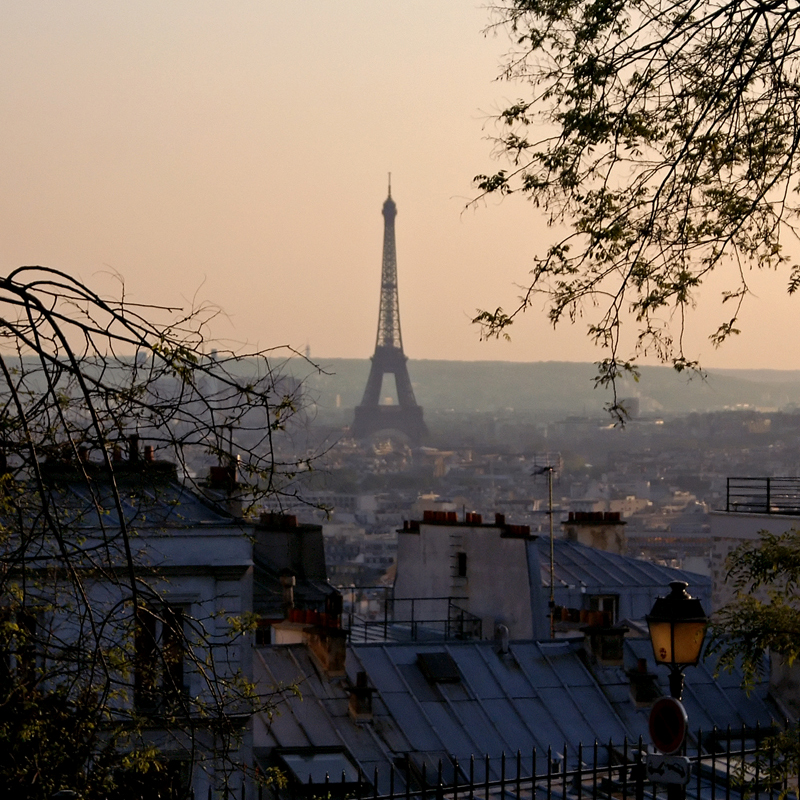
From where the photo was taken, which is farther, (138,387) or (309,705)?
(309,705)

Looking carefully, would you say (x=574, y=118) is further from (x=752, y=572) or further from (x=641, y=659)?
(x=641, y=659)

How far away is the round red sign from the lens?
1004 cm

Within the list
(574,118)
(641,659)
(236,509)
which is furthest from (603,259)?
(641,659)

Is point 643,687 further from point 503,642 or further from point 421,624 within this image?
point 421,624

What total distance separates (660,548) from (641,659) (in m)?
59.0

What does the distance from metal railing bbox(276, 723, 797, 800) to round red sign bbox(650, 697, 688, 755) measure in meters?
0.18

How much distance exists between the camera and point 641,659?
26.2 metres

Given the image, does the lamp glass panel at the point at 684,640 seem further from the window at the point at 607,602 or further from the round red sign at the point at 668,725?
the window at the point at 607,602

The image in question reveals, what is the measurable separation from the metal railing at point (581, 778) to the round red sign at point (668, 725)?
0.60 feet

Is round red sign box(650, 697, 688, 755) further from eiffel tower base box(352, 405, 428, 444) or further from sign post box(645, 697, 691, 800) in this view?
eiffel tower base box(352, 405, 428, 444)

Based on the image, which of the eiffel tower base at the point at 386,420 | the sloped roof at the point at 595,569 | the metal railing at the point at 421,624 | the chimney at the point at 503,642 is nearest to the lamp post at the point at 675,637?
the chimney at the point at 503,642

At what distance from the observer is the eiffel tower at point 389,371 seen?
16025cm

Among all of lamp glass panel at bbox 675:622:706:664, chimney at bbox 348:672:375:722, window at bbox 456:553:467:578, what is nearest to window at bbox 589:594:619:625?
window at bbox 456:553:467:578

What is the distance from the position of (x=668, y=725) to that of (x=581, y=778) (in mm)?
1998
